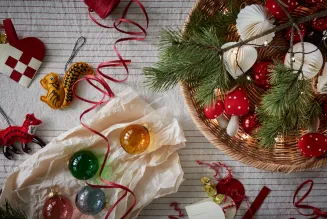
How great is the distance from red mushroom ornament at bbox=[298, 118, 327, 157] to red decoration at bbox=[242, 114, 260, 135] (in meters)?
0.09

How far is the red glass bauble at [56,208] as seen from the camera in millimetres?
864

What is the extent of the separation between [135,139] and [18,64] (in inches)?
12.2

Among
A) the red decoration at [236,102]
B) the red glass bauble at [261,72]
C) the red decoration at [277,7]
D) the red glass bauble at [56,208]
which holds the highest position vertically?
the red decoration at [277,7]

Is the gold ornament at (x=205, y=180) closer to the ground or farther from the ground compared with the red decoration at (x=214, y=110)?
closer to the ground

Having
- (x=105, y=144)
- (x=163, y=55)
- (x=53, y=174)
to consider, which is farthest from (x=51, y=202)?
(x=163, y=55)

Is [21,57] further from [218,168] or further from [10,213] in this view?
[218,168]

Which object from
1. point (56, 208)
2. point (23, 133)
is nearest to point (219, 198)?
point (56, 208)

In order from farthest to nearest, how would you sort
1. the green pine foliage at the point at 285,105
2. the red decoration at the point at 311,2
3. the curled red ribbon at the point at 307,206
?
the curled red ribbon at the point at 307,206, the red decoration at the point at 311,2, the green pine foliage at the point at 285,105

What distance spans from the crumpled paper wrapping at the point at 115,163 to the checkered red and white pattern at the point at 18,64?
159 millimetres

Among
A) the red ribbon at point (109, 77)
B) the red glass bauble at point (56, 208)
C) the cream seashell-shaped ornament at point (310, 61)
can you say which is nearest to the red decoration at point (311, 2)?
the cream seashell-shaped ornament at point (310, 61)

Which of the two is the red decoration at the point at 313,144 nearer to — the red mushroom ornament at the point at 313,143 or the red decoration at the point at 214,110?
the red mushroom ornament at the point at 313,143

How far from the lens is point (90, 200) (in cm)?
85

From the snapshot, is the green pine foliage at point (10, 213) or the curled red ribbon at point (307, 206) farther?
the curled red ribbon at point (307, 206)

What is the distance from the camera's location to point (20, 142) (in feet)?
3.09
